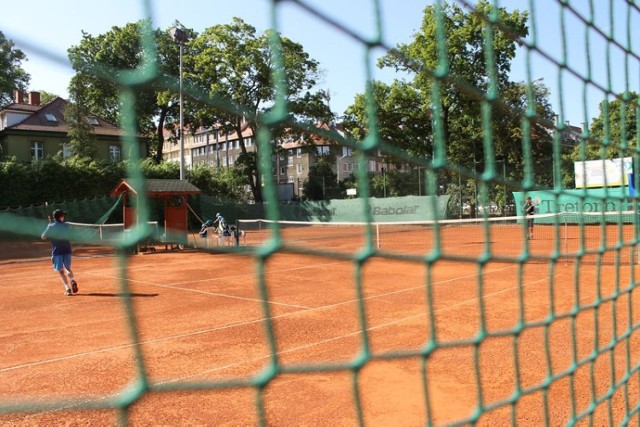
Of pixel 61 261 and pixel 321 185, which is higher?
pixel 321 185

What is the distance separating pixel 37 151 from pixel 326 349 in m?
17.6

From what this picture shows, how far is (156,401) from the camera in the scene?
11.1 feet

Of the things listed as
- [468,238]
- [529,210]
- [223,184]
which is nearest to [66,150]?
[223,184]

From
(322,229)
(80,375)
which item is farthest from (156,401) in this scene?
(322,229)

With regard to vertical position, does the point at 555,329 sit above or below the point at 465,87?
below

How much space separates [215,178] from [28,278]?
1327 cm

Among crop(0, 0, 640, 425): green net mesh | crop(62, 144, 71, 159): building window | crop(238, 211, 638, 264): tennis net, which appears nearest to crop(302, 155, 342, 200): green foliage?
crop(238, 211, 638, 264): tennis net

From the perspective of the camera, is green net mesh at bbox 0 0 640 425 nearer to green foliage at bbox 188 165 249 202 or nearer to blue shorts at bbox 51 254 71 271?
blue shorts at bbox 51 254 71 271

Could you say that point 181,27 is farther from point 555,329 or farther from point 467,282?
point 467,282

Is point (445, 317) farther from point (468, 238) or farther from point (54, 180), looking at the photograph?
point (54, 180)

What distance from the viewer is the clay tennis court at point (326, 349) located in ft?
5.41

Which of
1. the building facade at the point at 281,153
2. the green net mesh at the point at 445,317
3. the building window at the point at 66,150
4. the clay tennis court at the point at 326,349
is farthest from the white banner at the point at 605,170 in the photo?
the building window at the point at 66,150

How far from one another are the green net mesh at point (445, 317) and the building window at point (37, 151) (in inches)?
529

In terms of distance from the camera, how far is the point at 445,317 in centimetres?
562
